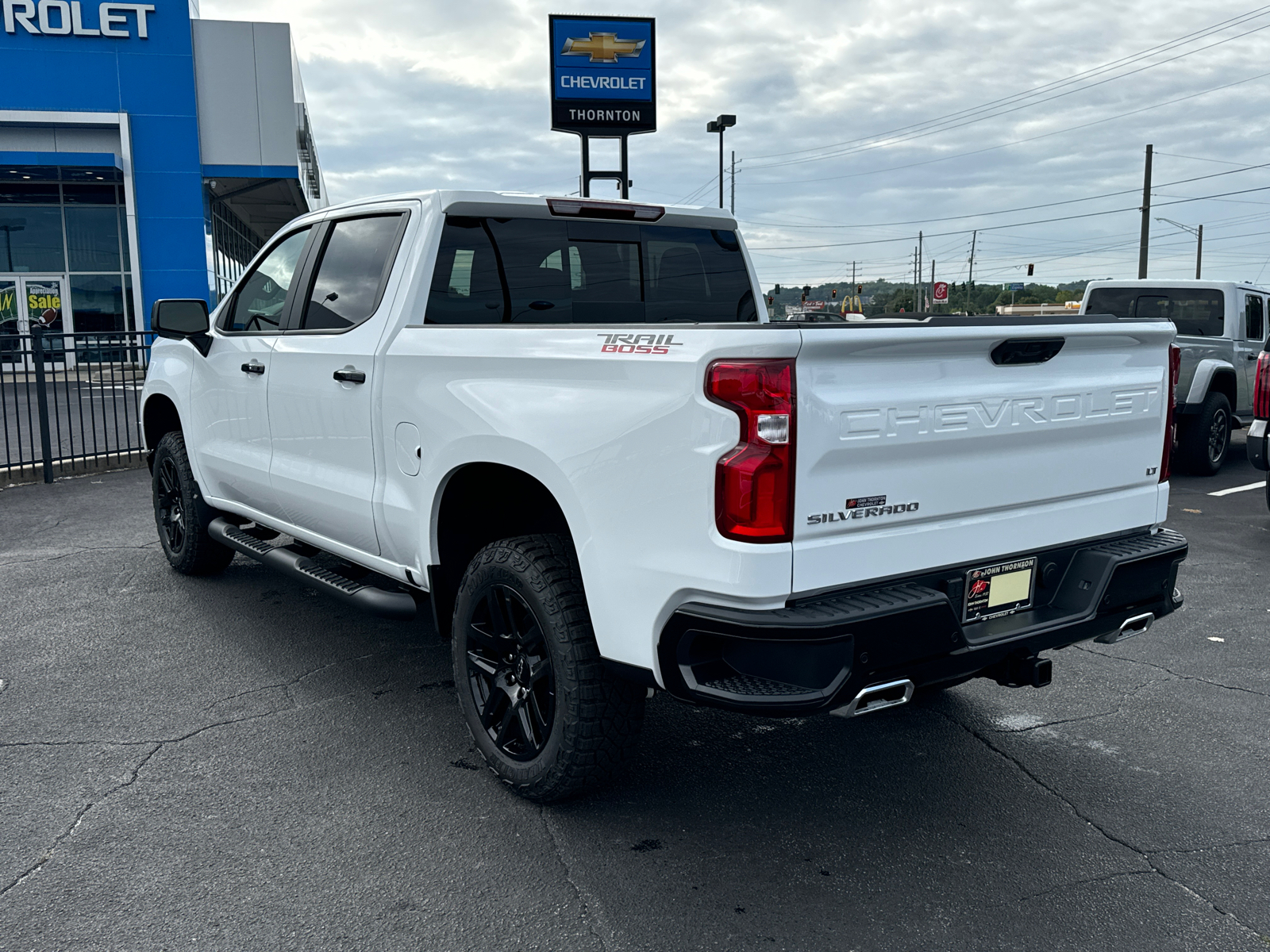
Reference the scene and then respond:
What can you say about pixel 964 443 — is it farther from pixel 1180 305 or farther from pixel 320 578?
pixel 1180 305

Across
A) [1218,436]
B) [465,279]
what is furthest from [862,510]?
[1218,436]

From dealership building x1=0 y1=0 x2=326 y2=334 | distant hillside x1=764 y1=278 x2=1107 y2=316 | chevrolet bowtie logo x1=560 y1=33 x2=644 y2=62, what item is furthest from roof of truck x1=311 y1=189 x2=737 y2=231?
distant hillside x1=764 y1=278 x2=1107 y2=316

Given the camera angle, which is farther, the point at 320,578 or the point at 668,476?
the point at 320,578

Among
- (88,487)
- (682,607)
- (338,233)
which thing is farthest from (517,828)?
(88,487)

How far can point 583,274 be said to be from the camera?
4441 millimetres

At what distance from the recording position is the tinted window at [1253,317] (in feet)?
37.4

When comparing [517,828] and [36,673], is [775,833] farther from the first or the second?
[36,673]

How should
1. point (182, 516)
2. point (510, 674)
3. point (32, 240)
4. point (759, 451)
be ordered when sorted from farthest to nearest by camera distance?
point (32, 240), point (182, 516), point (510, 674), point (759, 451)

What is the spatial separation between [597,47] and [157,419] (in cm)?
1509

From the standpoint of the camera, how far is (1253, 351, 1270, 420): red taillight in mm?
7645

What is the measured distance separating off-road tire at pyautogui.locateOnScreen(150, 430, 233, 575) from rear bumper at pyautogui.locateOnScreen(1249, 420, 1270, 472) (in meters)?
7.21

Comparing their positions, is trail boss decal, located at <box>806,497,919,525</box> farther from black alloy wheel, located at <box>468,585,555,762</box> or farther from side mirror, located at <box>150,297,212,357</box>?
side mirror, located at <box>150,297,212,357</box>

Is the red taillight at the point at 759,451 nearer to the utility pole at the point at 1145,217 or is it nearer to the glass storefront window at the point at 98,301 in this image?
the glass storefront window at the point at 98,301

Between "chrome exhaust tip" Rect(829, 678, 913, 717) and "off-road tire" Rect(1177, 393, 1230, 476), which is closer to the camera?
"chrome exhaust tip" Rect(829, 678, 913, 717)
